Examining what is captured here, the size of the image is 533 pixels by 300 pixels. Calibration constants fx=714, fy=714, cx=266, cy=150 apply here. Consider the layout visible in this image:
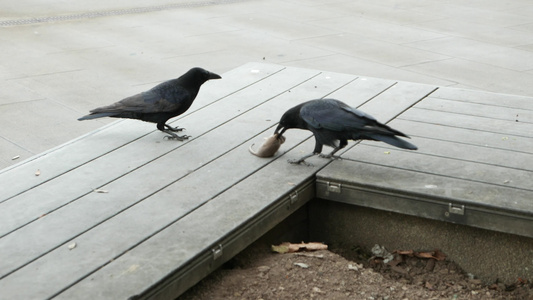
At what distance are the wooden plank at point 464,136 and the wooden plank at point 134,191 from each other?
95 centimetres

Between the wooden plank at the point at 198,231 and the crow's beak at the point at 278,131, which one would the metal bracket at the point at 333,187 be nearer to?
the wooden plank at the point at 198,231

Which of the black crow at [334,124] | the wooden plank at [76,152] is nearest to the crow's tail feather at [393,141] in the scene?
the black crow at [334,124]

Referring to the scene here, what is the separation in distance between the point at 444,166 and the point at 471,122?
92 cm

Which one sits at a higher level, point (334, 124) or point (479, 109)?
point (334, 124)

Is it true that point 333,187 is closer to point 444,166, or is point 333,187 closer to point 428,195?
point 428,195

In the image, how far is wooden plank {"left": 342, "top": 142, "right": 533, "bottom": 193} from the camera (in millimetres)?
3898

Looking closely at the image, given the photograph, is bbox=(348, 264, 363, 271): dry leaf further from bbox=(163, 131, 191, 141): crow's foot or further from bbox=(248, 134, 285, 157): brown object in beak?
bbox=(163, 131, 191, 141): crow's foot

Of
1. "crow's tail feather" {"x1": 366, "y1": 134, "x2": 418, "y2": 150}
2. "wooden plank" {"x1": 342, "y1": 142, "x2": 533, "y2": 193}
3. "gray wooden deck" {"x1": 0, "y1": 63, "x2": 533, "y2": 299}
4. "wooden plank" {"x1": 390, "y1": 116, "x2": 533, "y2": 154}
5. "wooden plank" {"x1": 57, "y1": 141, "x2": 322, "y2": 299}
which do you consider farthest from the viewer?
"wooden plank" {"x1": 390, "y1": 116, "x2": 533, "y2": 154}

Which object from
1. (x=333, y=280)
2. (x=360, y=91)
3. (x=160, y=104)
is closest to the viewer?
(x=333, y=280)

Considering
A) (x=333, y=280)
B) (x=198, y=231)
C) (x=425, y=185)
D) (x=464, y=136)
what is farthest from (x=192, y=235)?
(x=464, y=136)

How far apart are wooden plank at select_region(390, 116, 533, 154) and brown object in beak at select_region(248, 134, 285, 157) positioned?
890 millimetres

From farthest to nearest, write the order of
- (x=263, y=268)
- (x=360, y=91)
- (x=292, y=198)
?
(x=360, y=91)
(x=292, y=198)
(x=263, y=268)

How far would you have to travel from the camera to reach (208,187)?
3.83m

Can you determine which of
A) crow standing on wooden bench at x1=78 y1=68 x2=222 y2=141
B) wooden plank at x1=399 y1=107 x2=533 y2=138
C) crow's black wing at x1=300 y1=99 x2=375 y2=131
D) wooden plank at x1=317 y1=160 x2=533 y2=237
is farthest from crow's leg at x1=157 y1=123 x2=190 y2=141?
wooden plank at x1=399 y1=107 x2=533 y2=138
